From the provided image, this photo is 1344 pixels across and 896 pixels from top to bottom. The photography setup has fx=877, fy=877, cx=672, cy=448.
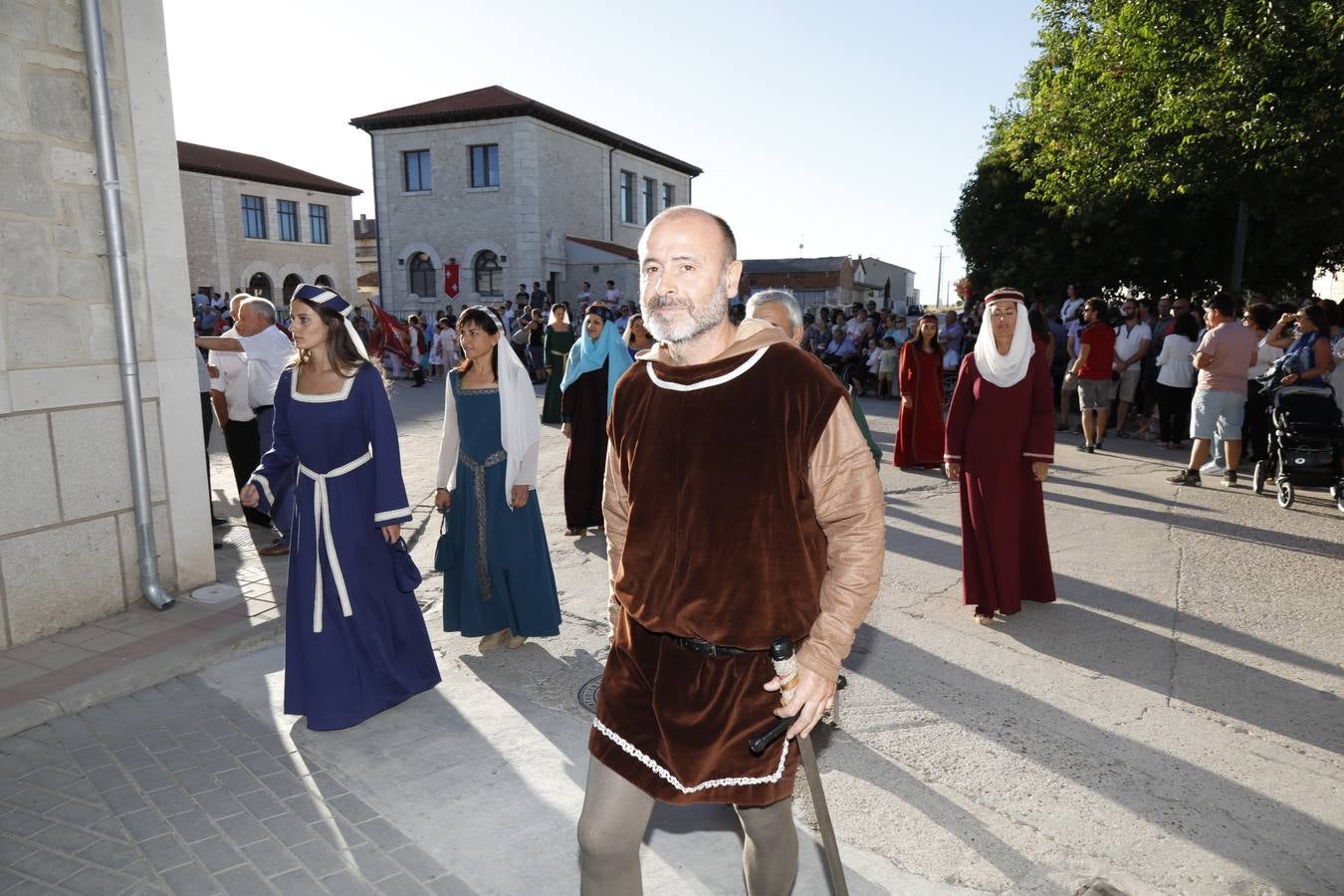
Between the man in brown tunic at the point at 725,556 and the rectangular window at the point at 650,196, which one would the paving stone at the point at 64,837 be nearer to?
the man in brown tunic at the point at 725,556

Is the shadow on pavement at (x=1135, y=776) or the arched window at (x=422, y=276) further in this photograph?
the arched window at (x=422, y=276)

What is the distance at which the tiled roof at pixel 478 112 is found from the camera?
1302 inches

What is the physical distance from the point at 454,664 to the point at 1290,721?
4213 mm

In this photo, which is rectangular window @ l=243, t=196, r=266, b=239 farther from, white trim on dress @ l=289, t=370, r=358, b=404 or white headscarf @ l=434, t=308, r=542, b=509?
white trim on dress @ l=289, t=370, r=358, b=404

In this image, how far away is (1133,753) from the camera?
380cm

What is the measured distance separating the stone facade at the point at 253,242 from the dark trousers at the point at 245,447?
1092 inches

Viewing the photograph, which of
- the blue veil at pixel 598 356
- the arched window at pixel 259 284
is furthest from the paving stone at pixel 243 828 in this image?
the arched window at pixel 259 284

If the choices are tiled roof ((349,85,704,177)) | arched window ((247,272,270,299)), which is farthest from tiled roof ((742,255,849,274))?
arched window ((247,272,270,299))

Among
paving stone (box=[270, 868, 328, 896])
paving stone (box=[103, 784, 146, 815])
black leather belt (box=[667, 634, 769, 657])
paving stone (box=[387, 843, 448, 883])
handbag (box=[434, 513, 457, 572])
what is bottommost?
paving stone (box=[103, 784, 146, 815])

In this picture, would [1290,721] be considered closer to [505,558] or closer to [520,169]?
[505,558]

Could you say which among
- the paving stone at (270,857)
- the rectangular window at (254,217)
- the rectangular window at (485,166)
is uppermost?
the rectangular window at (485,166)

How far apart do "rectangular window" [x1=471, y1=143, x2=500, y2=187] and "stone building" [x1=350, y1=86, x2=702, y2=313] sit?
0.04 metres

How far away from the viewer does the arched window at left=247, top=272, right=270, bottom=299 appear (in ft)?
128

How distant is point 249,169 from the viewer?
38094 mm
